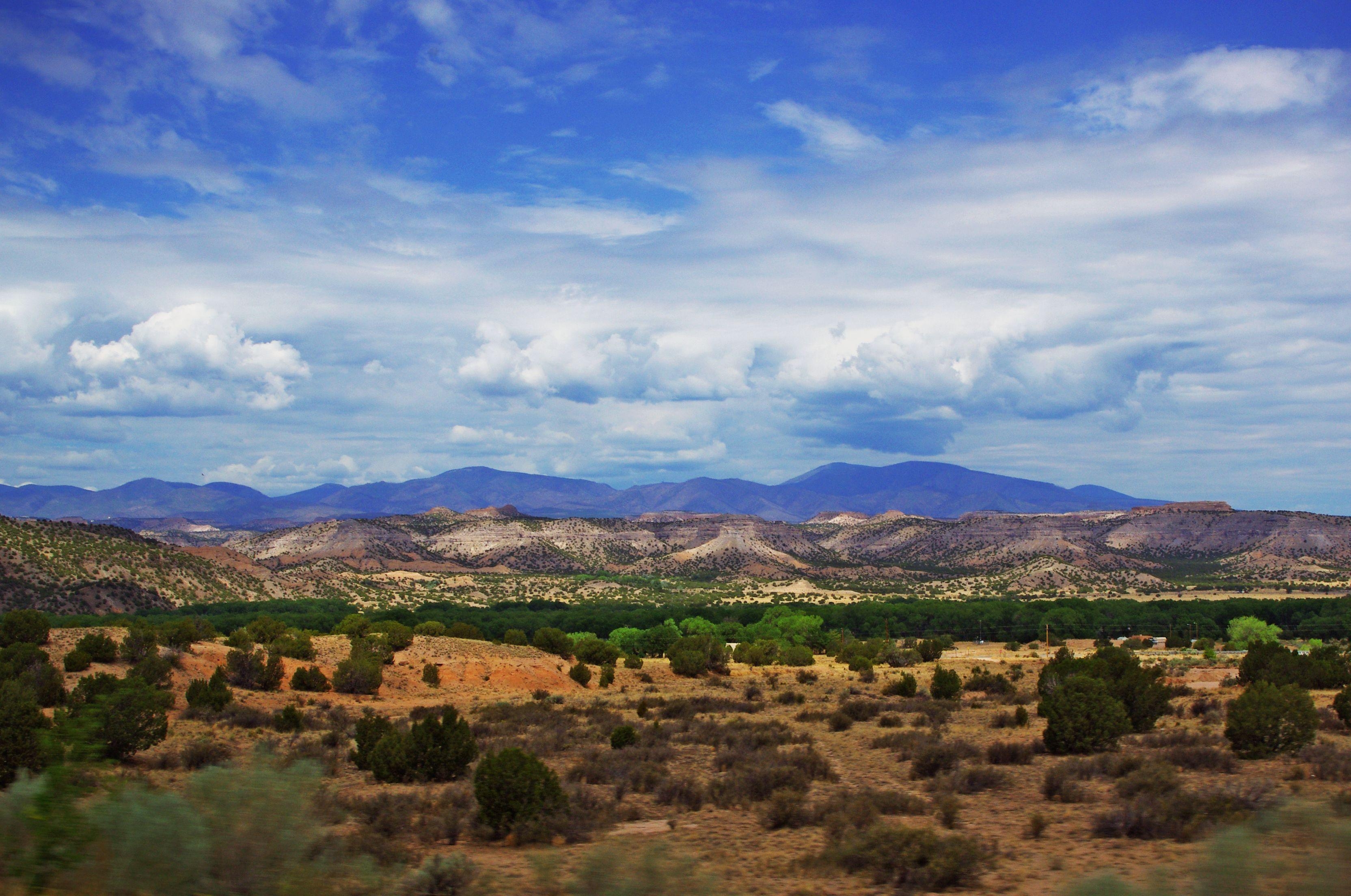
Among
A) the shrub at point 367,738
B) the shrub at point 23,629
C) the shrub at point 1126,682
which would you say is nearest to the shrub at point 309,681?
the shrub at point 23,629

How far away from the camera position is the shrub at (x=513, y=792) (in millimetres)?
14016

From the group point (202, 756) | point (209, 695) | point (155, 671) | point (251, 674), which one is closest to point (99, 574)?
point (251, 674)

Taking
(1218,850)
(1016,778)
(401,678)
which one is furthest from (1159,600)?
(1218,850)

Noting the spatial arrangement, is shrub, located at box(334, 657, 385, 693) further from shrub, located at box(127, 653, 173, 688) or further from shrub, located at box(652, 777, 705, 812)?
shrub, located at box(652, 777, 705, 812)

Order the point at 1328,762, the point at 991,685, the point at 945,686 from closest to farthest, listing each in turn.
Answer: the point at 1328,762 → the point at 945,686 → the point at 991,685

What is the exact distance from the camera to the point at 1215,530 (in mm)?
176375

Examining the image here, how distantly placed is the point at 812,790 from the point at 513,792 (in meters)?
5.91

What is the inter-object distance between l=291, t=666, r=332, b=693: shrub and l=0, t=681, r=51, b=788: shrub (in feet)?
66.5

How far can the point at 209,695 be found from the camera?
95.1 ft

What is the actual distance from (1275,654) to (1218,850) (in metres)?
34.9

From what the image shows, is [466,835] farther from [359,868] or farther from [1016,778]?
[1016,778]

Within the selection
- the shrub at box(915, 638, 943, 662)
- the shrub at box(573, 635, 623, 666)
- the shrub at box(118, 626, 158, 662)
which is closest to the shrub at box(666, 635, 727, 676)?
the shrub at box(573, 635, 623, 666)

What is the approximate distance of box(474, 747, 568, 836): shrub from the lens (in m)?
14.0

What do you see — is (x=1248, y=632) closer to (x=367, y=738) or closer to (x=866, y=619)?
(x=866, y=619)
